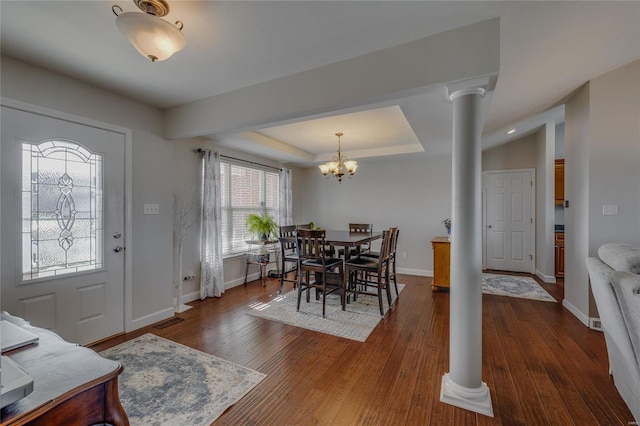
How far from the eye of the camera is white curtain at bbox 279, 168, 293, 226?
5.71 m

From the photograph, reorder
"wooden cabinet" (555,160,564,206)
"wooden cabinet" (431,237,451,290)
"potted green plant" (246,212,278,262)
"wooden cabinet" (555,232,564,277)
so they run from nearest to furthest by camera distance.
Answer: "wooden cabinet" (431,237,451,290), "potted green plant" (246,212,278,262), "wooden cabinet" (555,232,564,277), "wooden cabinet" (555,160,564,206)

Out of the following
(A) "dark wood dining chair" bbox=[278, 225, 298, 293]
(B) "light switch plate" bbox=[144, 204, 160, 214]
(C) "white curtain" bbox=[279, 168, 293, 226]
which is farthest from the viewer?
(C) "white curtain" bbox=[279, 168, 293, 226]

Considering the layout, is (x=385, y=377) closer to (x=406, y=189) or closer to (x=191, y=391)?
(x=191, y=391)

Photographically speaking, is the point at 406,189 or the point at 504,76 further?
the point at 406,189

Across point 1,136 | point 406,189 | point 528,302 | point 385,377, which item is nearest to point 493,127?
point 406,189

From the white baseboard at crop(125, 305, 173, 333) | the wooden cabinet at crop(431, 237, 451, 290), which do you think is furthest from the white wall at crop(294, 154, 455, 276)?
the white baseboard at crop(125, 305, 173, 333)

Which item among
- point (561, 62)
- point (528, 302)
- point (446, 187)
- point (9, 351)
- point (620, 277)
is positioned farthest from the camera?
point (446, 187)

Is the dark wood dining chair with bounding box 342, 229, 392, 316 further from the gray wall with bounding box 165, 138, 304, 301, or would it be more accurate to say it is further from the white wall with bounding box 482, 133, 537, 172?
the white wall with bounding box 482, 133, 537, 172

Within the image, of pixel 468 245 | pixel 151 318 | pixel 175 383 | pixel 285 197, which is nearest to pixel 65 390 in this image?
pixel 175 383

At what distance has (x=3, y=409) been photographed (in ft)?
2.50

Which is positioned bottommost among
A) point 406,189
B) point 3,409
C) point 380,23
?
point 3,409

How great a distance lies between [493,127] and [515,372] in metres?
3.25

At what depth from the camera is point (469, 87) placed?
1.84m

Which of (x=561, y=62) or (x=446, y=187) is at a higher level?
(x=561, y=62)
